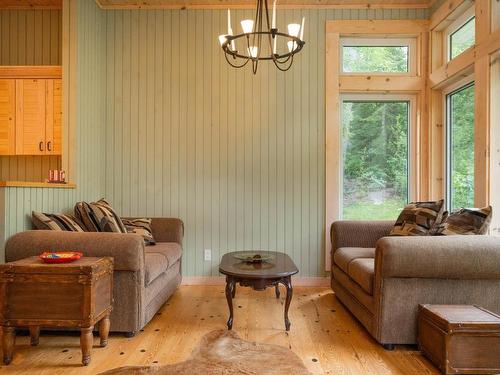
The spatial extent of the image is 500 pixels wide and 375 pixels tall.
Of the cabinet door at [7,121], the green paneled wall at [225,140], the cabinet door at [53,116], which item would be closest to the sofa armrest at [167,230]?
the green paneled wall at [225,140]

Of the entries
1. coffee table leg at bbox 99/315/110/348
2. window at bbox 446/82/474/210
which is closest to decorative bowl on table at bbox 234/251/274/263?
coffee table leg at bbox 99/315/110/348

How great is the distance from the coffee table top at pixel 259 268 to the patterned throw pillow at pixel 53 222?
1.23 metres

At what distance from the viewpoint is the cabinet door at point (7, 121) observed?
12.0ft

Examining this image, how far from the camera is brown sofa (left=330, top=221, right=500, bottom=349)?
220cm

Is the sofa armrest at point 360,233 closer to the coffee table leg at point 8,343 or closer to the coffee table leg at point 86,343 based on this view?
the coffee table leg at point 86,343

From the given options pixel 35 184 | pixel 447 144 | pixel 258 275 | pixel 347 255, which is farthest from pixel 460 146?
pixel 35 184

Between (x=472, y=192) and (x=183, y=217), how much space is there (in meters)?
2.92

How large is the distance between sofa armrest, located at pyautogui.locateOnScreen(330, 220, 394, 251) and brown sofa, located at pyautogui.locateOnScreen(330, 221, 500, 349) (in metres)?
1.02

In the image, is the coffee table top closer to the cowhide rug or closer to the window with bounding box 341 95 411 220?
the cowhide rug

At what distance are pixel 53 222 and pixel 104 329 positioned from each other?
937 millimetres

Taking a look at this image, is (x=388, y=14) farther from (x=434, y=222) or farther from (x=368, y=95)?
(x=434, y=222)

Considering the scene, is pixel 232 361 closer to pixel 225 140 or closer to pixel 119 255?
pixel 119 255

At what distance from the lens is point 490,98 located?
288cm

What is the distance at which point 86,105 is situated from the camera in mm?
3607
